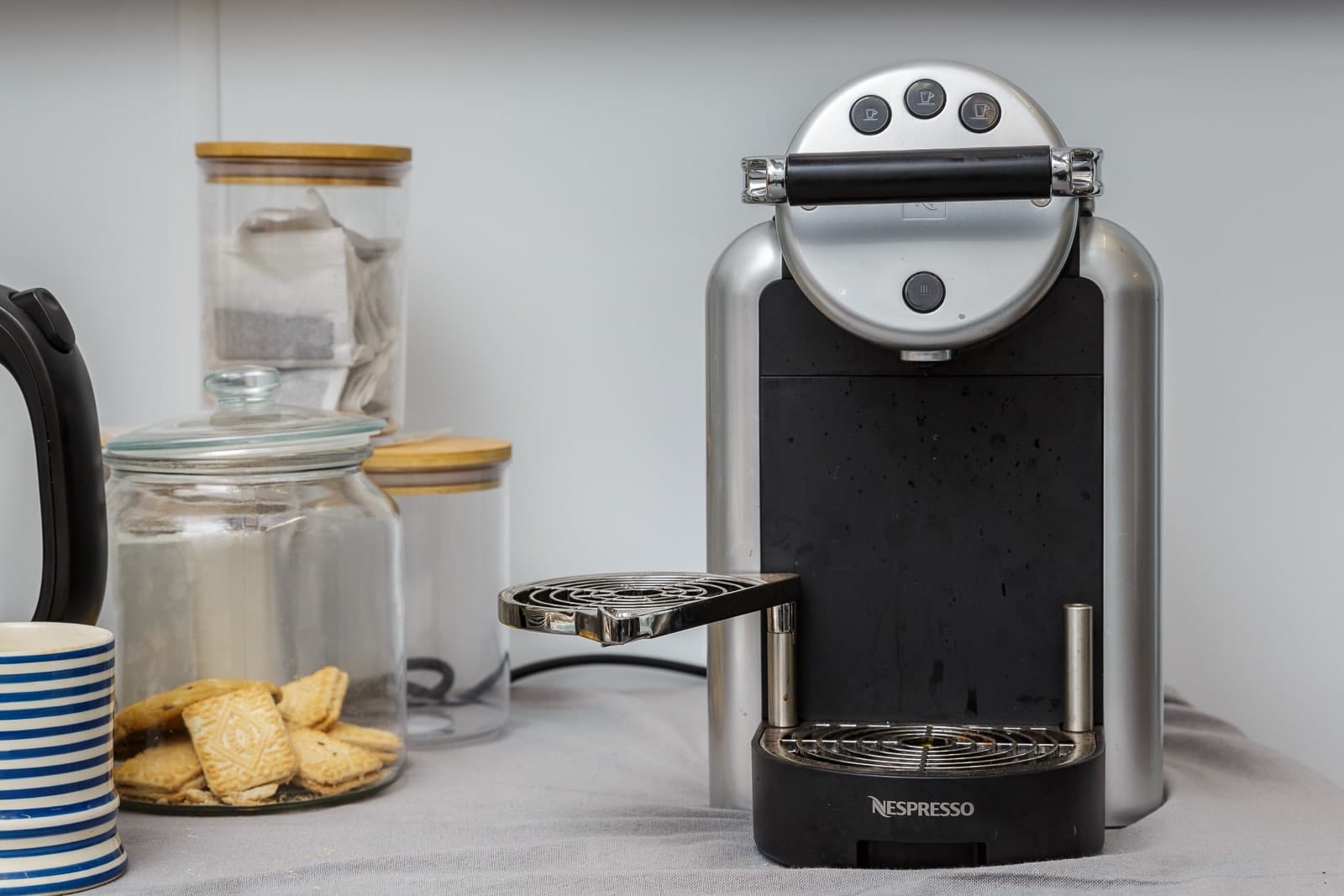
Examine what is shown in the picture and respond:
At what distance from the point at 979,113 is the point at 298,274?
0.40 meters

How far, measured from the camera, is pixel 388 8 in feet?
3.12

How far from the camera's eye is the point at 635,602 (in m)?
0.52

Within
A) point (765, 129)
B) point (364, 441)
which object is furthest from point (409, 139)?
point (364, 441)

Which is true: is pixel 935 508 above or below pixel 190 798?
above

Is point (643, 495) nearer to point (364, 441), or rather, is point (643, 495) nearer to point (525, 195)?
point (525, 195)

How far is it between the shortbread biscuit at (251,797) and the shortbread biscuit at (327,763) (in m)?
0.02

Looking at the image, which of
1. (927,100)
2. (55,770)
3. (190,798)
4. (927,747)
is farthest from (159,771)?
(927,100)

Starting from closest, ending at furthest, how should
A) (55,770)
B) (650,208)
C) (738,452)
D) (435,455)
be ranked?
1. (55,770)
2. (738,452)
3. (435,455)
4. (650,208)

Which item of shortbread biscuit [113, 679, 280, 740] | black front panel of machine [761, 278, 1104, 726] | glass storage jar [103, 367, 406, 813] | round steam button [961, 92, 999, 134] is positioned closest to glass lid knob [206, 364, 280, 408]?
glass storage jar [103, 367, 406, 813]

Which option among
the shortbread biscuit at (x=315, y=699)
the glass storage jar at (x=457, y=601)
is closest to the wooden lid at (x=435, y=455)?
the glass storage jar at (x=457, y=601)

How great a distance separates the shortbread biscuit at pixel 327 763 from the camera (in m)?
0.64

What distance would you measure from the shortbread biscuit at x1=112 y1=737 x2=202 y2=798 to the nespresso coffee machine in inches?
7.8

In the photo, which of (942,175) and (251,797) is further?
(251,797)

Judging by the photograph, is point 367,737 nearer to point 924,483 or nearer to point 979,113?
point 924,483
